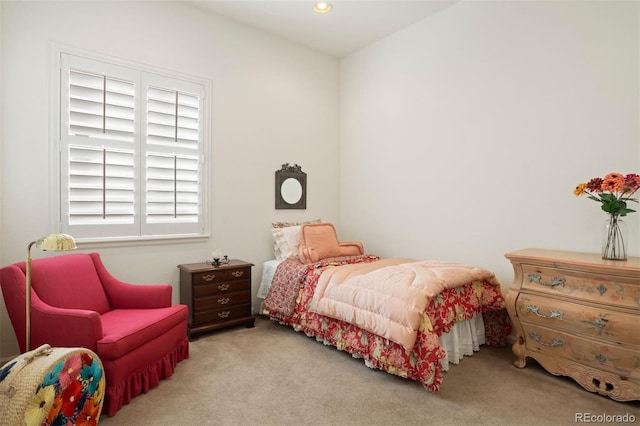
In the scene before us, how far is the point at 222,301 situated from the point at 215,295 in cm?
10

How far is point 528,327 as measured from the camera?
272 centimetres

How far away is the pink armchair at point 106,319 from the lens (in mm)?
2174

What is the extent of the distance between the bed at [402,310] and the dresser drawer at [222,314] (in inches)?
8.8

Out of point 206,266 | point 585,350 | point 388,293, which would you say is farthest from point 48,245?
point 585,350

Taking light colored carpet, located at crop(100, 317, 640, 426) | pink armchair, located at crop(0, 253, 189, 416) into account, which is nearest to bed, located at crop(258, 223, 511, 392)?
light colored carpet, located at crop(100, 317, 640, 426)

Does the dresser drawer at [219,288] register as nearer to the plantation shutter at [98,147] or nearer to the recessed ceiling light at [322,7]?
the plantation shutter at [98,147]

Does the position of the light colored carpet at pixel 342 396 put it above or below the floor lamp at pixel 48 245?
below

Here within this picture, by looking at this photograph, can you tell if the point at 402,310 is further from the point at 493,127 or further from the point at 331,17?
the point at 331,17

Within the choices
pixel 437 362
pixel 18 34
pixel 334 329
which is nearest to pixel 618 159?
pixel 437 362

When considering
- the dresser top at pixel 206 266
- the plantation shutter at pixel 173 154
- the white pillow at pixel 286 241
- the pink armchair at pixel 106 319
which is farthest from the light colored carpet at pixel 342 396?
the plantation shutter at pixel 173 154

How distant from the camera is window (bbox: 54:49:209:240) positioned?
3066mm

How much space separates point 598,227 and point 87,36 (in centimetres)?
459

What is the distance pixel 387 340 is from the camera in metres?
2.62

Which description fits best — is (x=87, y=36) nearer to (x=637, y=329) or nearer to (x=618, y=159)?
(x=618, y=159)
